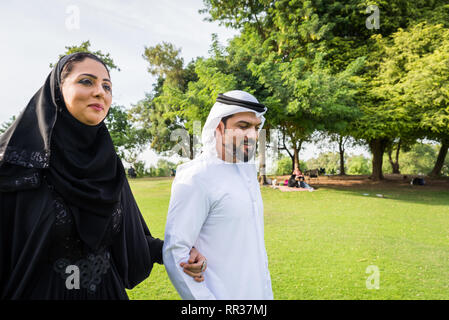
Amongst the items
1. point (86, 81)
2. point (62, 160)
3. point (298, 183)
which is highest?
point (86, 81)

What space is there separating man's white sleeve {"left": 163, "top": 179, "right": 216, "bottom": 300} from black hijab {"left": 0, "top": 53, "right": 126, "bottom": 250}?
371 mm

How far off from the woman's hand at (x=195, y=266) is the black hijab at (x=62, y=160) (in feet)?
1.72

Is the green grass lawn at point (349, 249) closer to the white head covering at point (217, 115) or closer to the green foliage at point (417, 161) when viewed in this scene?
the white head covering at point (217, 115)

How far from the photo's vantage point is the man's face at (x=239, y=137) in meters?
1.99

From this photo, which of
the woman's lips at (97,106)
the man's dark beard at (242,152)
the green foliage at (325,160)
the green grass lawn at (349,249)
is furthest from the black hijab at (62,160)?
the green foliage at (325,160)

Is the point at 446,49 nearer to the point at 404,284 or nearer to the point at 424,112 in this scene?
the point at 424,112

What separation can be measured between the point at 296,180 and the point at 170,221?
1625 centimetres

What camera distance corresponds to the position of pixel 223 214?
1843 millimetres

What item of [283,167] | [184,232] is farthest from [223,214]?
[283,167]

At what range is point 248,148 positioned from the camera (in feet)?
6.51

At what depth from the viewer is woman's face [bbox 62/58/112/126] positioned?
5.11 ft

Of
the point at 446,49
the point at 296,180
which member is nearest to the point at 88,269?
the point at 296,180

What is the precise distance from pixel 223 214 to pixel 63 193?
946 millimetres

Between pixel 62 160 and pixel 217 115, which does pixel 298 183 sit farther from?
pixel 62 160
